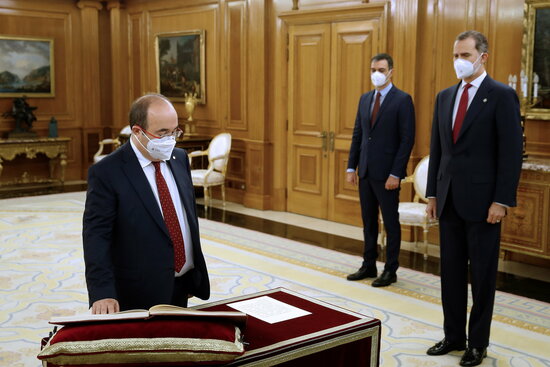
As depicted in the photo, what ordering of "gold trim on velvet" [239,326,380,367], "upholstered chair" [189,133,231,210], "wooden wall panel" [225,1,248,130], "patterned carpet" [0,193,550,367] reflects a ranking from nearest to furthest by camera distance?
"gold trim on velvet" [239,326,380,367]
"patterned carpet" [0,193,550,367]
"upholstered chair" [189,133,231,210]
"wooden wall panel" [225,1,248,130]

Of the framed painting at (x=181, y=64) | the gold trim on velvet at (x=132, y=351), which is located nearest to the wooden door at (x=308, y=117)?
the framed painting at (x=181, y=64)

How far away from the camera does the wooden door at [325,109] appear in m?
7.87

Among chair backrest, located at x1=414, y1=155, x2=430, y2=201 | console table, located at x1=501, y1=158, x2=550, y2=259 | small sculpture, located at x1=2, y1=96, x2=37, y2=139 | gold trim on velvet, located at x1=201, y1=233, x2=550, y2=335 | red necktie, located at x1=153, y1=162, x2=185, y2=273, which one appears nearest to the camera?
red necktie, located at x1=153, y1=162, x2=185, y2=273

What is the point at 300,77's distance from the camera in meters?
8.57

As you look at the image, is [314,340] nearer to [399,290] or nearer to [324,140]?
[399,290]

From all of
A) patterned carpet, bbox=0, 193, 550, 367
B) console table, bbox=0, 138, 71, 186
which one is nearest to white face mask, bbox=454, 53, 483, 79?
patterned carpet, bbox=0, 193, 550, 367

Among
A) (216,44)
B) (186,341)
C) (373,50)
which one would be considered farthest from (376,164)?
(216,44)

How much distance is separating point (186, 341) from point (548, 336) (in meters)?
3.19

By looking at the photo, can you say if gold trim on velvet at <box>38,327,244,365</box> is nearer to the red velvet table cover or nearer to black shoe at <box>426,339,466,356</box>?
the red velvet table cover

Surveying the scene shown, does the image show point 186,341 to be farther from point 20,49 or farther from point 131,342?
point 20,49

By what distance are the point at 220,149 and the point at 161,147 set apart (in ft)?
21.9

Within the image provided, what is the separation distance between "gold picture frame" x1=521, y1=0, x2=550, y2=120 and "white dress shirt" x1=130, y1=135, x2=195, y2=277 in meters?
4.45

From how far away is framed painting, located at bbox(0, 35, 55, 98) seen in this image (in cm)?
1102

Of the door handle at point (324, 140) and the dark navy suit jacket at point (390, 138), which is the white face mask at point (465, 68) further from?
the door handle at point (324, 140)
